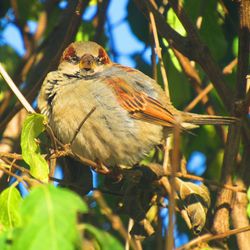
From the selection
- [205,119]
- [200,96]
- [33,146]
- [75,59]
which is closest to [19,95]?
[33,146]

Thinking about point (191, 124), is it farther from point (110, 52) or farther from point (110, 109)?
point (110, 52)

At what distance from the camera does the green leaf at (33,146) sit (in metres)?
2.74

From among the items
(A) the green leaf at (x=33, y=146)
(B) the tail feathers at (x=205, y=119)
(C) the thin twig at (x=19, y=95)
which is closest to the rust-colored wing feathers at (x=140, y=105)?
(B) the tail feathers at (x=205, y=119)

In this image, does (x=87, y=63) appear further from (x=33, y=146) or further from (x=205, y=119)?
(x=33, y=146)

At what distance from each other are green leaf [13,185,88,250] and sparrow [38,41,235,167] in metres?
1.99

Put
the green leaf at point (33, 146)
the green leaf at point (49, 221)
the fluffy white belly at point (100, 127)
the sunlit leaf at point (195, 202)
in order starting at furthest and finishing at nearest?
the fluffy white belly at point (100, 127)
the sunlit leaf at point (195, 202)
the green leaf at point (33, 146)
the green leaf at point (49, 221)

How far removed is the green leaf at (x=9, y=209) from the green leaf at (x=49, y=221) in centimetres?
53

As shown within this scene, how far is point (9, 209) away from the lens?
247cm

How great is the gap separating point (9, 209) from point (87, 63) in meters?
2.15

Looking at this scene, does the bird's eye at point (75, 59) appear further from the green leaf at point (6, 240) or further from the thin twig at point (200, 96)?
the green leaf at point (6, 240)

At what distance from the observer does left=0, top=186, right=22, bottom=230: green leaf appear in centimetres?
246

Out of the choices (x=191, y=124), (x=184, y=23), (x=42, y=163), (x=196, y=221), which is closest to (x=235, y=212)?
(x=196, y=221)

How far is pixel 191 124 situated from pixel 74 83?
874 mm

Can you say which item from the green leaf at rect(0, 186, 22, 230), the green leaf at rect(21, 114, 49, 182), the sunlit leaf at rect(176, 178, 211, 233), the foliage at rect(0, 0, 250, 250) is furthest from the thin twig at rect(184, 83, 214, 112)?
the green leaf at rect(0, 186, 22, 230)
